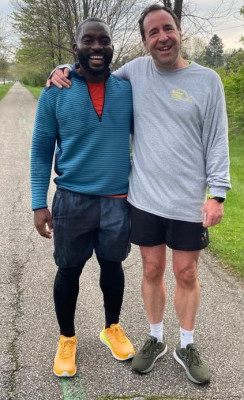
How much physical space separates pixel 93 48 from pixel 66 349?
1.85m

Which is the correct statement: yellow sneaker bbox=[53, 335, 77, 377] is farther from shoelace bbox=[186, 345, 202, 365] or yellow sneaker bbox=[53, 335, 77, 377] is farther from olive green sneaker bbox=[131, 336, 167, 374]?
shoelace bbox=[186, 345, 202, 365]

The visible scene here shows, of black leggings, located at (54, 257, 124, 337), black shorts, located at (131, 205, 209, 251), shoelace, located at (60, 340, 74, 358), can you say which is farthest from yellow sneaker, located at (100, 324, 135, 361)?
black shorts, located at (131, 205, 209, 251)

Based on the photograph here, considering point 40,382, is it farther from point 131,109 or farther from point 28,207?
point 28,207

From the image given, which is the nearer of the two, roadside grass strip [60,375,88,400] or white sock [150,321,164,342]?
roadside grass strip [60,375,88,400]

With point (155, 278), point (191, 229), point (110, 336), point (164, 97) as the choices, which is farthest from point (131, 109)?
point (110, 336)

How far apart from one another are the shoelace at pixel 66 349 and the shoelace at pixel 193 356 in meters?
0.74

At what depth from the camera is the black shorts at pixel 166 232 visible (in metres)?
2.52

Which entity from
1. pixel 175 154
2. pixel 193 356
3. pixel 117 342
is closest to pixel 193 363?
pixel 193 356

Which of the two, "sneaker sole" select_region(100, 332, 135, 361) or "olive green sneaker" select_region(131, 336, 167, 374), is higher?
"olive green sneaker" select_region(131, 336, 167, 374)

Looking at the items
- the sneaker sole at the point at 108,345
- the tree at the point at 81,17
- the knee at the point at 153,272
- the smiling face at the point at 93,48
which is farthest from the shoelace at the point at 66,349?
the tree at the point at 81,17

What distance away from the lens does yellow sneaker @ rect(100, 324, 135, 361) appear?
2840mm

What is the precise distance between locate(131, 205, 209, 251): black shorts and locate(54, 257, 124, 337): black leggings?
29 cm

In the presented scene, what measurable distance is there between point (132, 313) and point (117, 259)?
903 millimetres

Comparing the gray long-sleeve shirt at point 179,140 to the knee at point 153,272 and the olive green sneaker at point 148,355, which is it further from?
the olive green sneaker at point 148,355
